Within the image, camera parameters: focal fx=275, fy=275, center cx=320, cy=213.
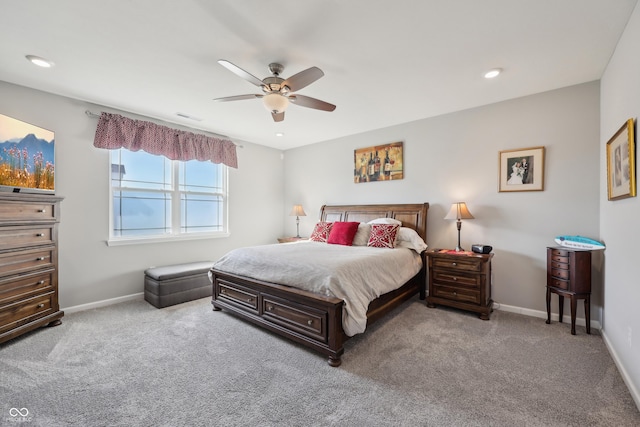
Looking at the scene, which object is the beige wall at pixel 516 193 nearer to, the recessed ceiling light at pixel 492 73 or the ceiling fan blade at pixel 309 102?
the recessed ceiling light at pixel 492 73

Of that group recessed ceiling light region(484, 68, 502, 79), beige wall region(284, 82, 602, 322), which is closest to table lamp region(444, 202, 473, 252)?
beige wall region(284, 82, 602, 322)

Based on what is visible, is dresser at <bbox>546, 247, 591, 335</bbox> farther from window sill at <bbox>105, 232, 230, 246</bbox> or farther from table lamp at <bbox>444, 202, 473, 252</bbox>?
window sill at <bbox>105, 232, 230, 246</bbox>

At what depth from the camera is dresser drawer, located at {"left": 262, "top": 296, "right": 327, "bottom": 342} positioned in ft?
7.84

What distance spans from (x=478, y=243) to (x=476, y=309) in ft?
2.95

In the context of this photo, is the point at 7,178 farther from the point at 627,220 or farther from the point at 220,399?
the point at 627,220

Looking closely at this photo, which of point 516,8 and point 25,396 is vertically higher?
point 516,8

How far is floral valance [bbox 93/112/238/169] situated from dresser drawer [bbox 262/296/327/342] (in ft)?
9.37

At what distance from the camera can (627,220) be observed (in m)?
2.04

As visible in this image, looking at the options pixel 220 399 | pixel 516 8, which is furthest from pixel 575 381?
pixel 516 8

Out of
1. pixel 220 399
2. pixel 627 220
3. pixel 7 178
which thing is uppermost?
pixel 7 178

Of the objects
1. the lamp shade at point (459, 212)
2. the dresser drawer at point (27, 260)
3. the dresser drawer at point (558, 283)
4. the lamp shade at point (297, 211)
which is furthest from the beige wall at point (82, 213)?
the dresser drawer at point (558, 283)

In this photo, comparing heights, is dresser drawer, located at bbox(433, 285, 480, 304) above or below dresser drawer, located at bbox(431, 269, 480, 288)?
below

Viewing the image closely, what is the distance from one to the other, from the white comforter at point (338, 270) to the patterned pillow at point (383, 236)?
18 centimetres

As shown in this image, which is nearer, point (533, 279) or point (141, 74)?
point (141, 74)
